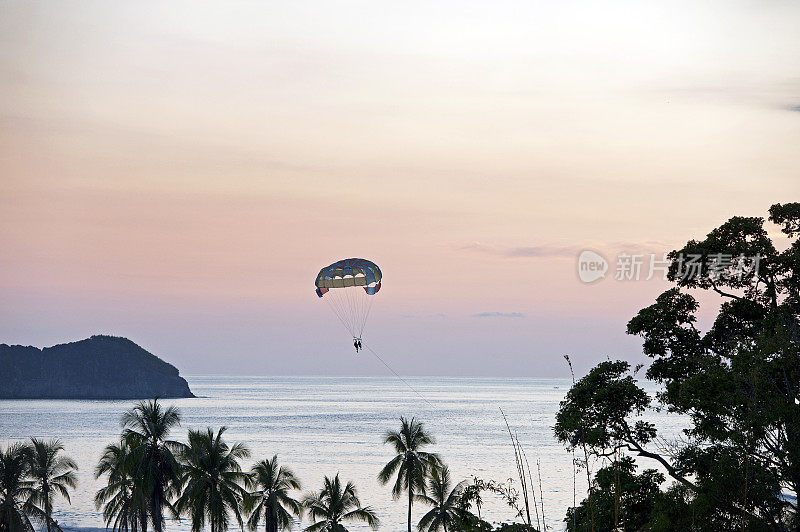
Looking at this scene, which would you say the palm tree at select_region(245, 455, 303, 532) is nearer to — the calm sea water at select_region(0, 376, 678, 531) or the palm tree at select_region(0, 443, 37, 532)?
the palm tree at select_region(0, 443, 37, 532)

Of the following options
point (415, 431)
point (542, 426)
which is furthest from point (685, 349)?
point (542, 426)

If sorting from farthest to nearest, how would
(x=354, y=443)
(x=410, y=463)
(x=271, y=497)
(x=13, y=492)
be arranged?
(x=354, y=443) → (x=410, y=463) → (x=271, y=497) → (x=13, y=492)

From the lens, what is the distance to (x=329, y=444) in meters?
127

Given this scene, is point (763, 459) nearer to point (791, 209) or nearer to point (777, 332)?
point (777, 332)

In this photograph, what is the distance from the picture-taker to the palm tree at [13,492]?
34750 mm

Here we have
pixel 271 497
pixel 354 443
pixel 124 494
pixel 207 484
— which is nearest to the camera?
pixel 207 484

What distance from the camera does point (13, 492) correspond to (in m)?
36.7

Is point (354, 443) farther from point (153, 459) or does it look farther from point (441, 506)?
point (153, 459)

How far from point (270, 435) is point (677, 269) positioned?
127m

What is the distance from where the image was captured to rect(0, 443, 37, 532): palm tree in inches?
1368

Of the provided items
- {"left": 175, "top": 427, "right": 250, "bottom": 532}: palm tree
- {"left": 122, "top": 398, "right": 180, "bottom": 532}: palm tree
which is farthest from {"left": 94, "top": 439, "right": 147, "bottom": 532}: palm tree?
{"left": 175, "top": 427, "right": 250, "bottom": 532}: palm tree

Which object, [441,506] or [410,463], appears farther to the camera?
[410,463]

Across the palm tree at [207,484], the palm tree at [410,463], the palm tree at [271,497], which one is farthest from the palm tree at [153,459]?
the palm tree at [410,463]

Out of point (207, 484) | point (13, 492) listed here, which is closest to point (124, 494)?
point (13, 492)
